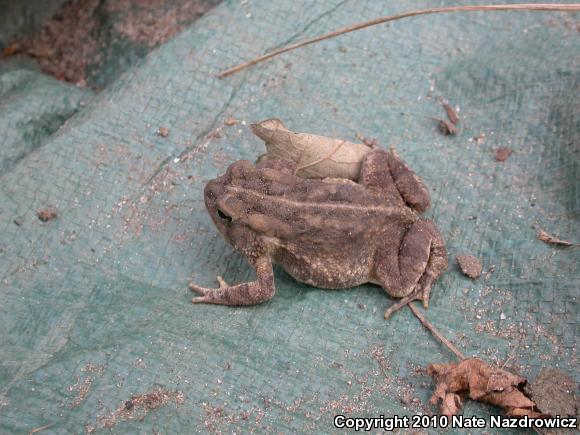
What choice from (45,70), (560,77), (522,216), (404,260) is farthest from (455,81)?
(45,70)

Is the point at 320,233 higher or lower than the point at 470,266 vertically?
higher

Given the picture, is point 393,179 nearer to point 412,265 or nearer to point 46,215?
point 412,265

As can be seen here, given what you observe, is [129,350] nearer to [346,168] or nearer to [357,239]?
[357,239]

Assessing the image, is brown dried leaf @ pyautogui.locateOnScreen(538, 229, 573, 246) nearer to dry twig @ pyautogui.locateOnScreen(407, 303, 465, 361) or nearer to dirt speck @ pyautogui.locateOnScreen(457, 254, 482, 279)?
dirt speck @ pyautogui.locateOnScreen(457, 254, 482, 279)

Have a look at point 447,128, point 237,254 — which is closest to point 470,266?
point 447,128

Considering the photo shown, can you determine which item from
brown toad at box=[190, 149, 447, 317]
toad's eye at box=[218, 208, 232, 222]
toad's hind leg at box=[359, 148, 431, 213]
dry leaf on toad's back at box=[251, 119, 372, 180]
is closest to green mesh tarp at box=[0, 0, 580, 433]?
brown toad at box=[190, 149, 447, 317]

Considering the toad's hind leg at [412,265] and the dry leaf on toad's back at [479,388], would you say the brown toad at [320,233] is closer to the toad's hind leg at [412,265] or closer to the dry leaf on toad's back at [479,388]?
the toad's hind leg at [412,265]
